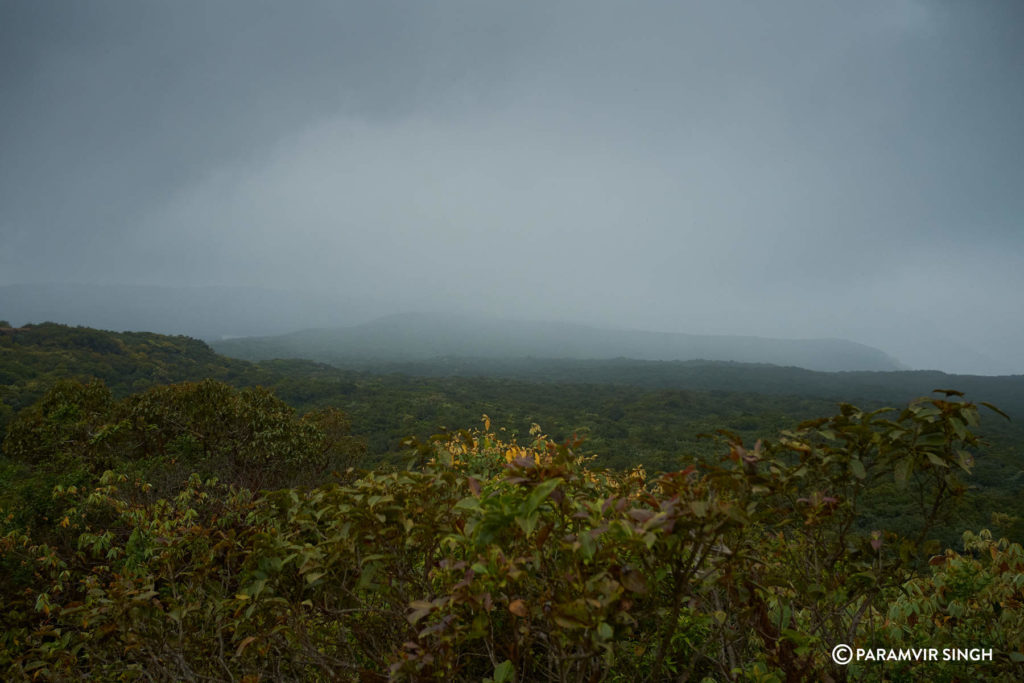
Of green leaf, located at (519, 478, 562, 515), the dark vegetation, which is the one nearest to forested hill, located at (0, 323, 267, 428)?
the dark vegetation

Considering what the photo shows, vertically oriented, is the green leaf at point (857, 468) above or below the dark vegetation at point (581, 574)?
above

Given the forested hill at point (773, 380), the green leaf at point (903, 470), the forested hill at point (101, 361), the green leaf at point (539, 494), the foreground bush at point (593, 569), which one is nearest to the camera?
the green leaf at point (539, 494)

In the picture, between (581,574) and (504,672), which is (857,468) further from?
(504,672)

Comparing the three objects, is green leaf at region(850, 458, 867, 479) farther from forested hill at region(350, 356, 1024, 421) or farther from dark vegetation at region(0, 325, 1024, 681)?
forested hill at region(350, 356, 1024, 421)

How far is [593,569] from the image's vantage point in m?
1.51

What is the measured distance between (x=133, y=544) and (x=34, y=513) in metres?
6.31

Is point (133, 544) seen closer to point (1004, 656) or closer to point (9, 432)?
point (1004, 656)

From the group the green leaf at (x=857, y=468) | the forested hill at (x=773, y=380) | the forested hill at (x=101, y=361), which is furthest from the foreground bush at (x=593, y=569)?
the forested hill at (x=773, y=380)

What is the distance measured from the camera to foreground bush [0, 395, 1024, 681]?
1432 mm

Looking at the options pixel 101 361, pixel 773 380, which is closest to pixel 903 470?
pixel 101 361

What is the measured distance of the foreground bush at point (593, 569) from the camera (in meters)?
1.43

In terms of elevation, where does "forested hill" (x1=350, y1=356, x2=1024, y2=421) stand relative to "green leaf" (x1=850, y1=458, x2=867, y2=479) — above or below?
below

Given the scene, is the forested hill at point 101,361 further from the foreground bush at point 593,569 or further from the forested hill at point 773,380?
the forested hill at point 773,380

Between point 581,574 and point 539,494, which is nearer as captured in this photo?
point 539,494
